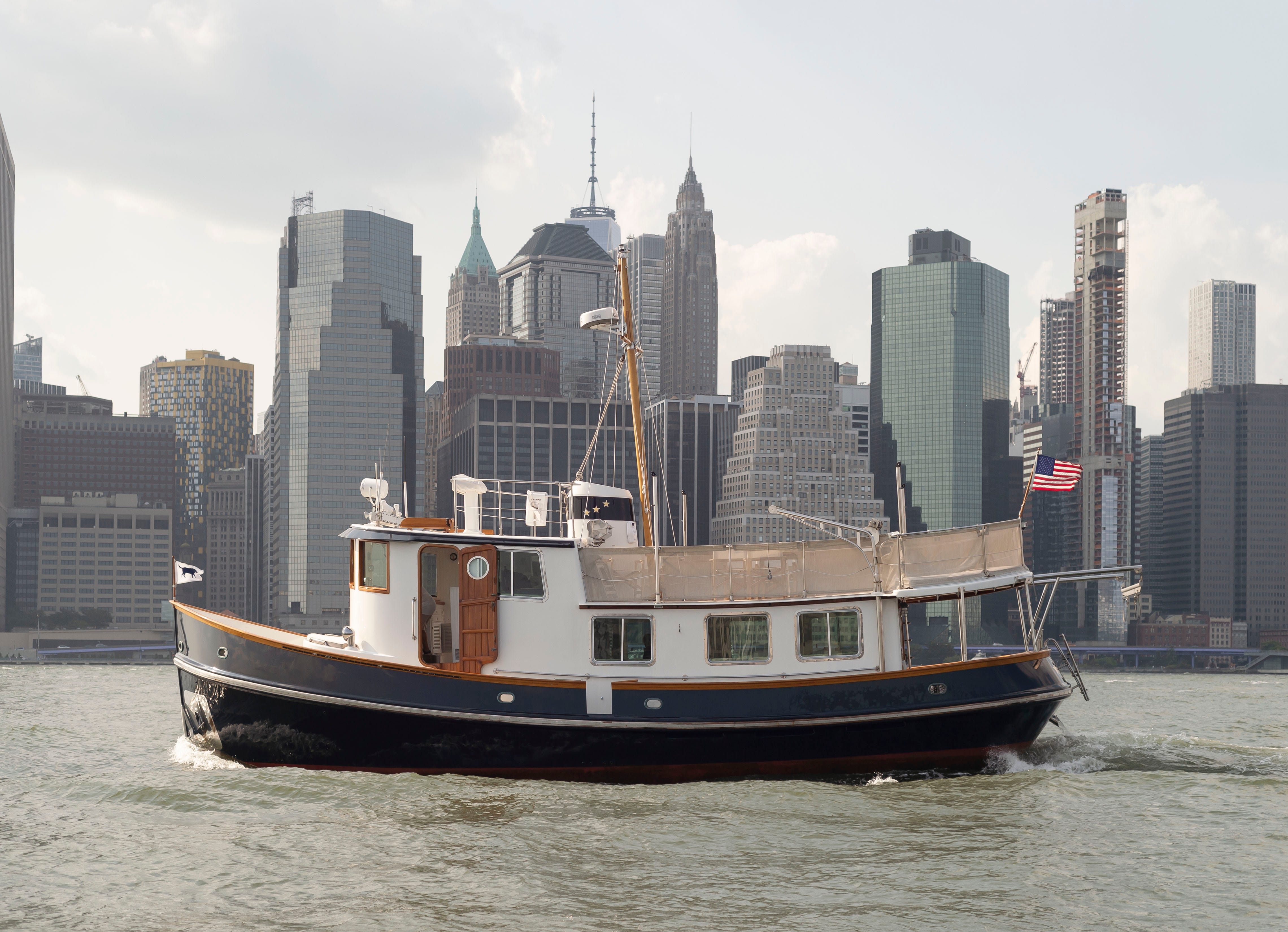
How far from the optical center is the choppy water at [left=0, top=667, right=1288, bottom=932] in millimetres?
14094

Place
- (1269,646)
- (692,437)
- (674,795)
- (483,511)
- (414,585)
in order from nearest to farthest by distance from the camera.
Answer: (674,795) → (414,585) → (483,511) → (1269,646) → (692,437)

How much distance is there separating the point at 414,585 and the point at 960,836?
941 cm

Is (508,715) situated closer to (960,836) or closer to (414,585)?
(414,585)

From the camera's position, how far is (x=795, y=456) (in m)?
177

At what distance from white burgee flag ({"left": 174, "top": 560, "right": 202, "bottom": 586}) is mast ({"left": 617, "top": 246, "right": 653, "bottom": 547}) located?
7.92 meters

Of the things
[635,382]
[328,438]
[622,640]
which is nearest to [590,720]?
[622,640]

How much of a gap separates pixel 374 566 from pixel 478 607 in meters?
1.97

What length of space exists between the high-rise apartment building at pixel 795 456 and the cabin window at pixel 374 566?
14703 cm

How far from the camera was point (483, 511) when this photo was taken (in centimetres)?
2328

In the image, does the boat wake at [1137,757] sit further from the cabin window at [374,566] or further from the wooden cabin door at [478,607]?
the cabin window at [374,566]

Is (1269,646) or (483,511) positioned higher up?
(483,511)

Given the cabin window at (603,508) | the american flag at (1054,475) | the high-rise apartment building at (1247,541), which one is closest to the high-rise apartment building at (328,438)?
the high-rise apartment building at (1247,541)

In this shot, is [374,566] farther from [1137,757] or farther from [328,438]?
[328,438]

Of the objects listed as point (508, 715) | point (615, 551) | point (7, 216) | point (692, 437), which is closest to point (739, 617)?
point (615, 551)
